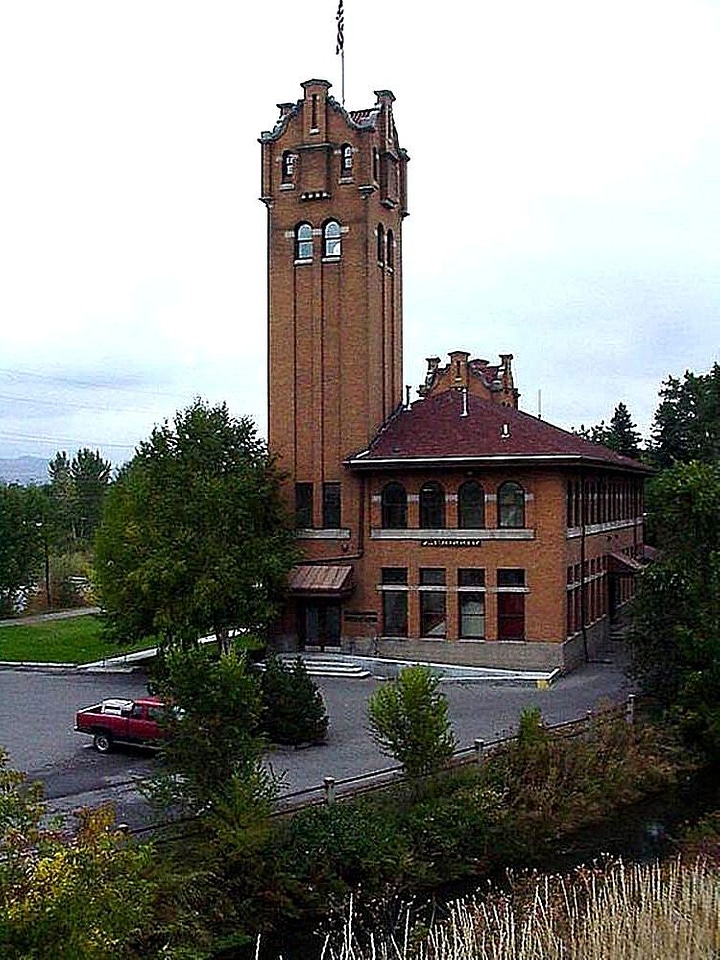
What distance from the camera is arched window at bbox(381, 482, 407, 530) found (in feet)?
139

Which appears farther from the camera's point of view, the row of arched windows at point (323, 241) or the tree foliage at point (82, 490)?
the tree foliage at point (82, 490)

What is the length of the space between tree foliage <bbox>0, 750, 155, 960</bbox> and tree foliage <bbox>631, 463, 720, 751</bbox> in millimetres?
18467

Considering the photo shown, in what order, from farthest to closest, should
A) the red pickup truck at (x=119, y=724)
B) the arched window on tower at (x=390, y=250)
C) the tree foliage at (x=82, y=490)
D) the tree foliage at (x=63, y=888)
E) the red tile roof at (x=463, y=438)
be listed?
1. the tree foliage at (x=82, y=490)
2. the arched window on tower at (x=390, y=250)
3. the red tile roof at (x=463, y=438)
4. the red pickup truck at (x=119, y=724)
5. the tree foliage at (x=63, y=888)

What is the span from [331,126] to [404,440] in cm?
1137

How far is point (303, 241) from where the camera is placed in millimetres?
43781

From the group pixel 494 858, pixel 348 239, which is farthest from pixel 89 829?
pixel 348 239

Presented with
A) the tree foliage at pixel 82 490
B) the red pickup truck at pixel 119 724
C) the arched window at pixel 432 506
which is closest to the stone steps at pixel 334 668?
the arched window at pixel 432 506

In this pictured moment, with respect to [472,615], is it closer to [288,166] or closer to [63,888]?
→ [288,166]

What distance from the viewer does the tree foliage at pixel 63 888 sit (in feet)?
42.4

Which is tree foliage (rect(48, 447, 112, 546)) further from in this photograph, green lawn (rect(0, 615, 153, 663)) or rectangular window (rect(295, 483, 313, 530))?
rectangular window (rect(295, 483, 313, 530))

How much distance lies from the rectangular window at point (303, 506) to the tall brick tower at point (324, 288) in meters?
0.05

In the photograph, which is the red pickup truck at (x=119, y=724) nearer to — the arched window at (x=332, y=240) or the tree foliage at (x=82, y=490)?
the arched window at (x=332, y=240)

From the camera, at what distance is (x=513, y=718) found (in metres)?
32.7

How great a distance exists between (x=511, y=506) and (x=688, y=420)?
38.5 metres
